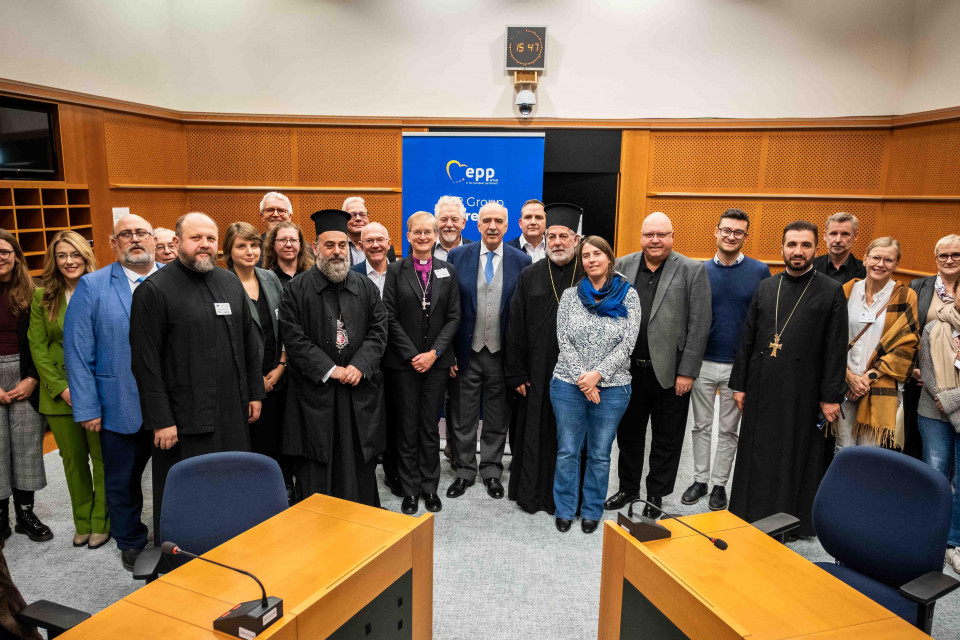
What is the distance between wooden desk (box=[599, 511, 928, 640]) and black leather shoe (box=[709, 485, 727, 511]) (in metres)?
1.72

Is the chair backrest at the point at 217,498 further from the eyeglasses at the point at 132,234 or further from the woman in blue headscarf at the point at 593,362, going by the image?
the woman in blue headscarf at the point at 593,362

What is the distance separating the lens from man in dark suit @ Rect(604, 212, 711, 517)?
3465 millimetres

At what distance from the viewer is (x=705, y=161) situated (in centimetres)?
681

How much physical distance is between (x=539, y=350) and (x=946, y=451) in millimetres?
2289

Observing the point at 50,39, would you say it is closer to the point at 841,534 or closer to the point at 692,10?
the point at 692,10

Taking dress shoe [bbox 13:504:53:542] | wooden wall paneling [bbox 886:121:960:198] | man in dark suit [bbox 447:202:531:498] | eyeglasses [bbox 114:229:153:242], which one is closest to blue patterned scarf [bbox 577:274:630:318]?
man in dark suit [bbox 447:202:531:498]

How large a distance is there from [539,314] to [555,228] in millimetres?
522

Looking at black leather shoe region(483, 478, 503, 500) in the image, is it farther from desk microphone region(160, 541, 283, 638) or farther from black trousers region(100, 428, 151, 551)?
desk microphone region(160, 541, 283, 638)

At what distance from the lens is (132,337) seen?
2.73 m

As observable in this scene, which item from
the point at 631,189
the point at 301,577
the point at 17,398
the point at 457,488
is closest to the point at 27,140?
the point at 17,398

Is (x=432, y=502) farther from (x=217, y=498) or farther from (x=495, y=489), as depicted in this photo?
→ (x=217, y=498)

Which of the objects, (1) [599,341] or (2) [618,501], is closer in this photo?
(1) [599,341]

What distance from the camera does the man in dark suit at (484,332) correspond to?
3.85m

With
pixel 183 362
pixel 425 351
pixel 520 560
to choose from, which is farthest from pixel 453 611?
pixel 183 362
